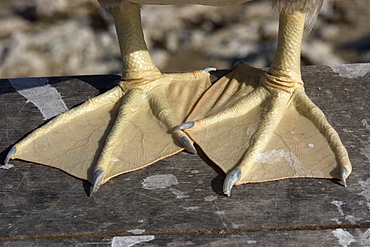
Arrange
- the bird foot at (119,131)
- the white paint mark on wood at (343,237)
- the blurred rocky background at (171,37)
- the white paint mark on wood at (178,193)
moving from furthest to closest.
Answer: the blurred rocky background at (171,37)
the bird foot at (119,131)
the white paint mark on wood at (178,193)
the white paint mark on wood at (343,237)

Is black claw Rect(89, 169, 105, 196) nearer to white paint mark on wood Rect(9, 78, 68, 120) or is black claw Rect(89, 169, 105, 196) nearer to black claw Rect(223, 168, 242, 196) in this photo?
black claw Rect(223, 168, 242, 196)

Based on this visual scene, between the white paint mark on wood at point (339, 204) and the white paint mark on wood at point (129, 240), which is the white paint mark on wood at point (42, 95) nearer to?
the white paint mark on wood at point (129, 240)

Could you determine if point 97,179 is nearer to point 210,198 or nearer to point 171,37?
point 210,198

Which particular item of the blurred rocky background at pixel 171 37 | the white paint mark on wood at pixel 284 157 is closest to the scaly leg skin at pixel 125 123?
the white paint mark on wood at pixel 284 157

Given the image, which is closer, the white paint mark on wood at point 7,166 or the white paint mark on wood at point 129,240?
the white paint mark on wood at point 129,240

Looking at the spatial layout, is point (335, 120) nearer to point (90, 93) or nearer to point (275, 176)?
point (275, 176)

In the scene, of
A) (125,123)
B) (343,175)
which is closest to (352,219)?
(343,175)

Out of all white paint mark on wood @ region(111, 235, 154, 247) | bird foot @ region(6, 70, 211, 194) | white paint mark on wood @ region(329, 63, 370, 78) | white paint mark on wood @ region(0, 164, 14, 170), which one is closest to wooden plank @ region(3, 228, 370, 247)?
white paint mark on wood @ region(111, 235, 154, 247)
